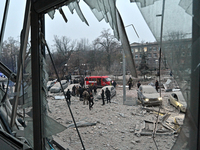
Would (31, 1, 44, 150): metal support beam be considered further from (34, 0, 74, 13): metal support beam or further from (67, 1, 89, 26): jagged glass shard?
(67, 1, 89, 26): jagged glass shard

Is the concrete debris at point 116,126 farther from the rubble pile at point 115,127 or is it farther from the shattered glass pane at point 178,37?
the shattered glass pane at point 178,37

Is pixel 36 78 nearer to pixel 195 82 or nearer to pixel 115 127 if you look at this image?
pixel 195 82

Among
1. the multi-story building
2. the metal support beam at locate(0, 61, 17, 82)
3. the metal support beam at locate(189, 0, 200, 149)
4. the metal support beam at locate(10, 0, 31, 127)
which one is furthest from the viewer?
the metal support beam at locate(0, 61, 17, 82)

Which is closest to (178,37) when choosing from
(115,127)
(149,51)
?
(149,51)

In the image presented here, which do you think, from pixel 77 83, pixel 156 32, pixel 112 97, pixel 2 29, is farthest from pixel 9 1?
pixel 112 97

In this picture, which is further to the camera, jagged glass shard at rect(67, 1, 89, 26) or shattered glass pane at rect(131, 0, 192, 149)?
jagged glass shard at rect(67, 1, 89, 26)

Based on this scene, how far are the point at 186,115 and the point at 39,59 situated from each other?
62 cm

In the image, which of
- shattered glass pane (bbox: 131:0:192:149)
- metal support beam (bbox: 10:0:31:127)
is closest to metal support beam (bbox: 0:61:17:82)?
metal support beam (bbox: 10:0:31:127)

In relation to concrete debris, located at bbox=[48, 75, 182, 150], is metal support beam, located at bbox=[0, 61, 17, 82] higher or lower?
higher

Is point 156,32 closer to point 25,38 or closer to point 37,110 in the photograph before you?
point 37,110

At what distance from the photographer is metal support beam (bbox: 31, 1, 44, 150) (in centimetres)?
66

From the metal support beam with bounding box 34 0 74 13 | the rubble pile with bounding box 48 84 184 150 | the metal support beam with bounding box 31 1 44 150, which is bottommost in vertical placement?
the rubble pile with bounding box 48 84 184 150

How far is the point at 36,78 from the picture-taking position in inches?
26.4

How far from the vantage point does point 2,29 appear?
3.76 feet
